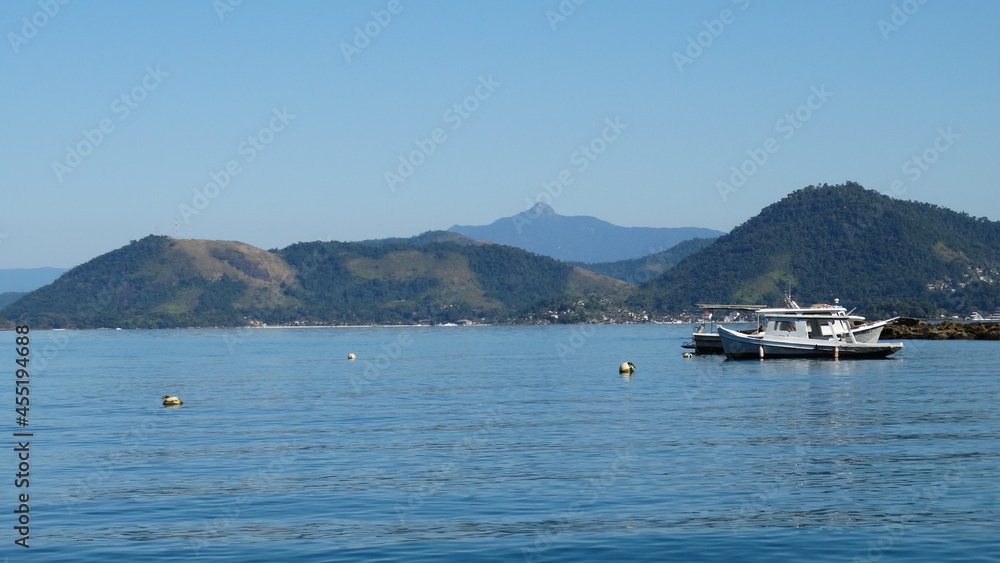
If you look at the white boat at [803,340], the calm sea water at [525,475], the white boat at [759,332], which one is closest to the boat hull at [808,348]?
the white boat at [803,340]

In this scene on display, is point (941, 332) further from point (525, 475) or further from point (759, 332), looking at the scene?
point (525, 475)

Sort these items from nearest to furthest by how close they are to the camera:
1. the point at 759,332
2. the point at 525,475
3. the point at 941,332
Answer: the point at 525,475, the point at 759,332, the point at 941,332

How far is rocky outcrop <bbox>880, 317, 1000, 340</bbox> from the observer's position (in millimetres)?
140300

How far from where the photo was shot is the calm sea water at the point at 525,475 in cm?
2205

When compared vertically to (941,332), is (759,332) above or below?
below

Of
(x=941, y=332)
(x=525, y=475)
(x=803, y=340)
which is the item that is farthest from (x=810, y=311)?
(x=525, y=475)

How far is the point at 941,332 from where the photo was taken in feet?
476

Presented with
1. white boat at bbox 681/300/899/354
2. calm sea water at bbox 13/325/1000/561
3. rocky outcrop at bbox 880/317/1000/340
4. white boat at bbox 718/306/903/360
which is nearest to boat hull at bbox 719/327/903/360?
white boat at bbox 718/306/903/360

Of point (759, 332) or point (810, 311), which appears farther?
point (759, 332)

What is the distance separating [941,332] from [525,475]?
5083 inches

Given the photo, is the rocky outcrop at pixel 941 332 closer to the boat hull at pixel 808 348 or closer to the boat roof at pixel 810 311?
the boat roof at pixel 810 311

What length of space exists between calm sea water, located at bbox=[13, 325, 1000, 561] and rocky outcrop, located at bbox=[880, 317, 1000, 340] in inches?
3478

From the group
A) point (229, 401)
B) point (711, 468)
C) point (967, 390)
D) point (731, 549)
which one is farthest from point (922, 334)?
point (731, 549)

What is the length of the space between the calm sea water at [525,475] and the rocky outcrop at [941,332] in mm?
88341
